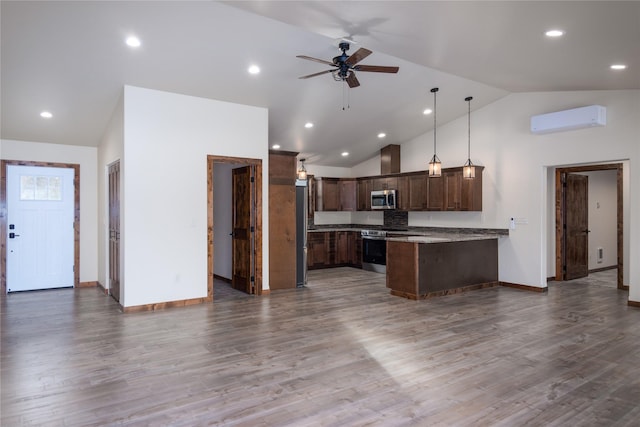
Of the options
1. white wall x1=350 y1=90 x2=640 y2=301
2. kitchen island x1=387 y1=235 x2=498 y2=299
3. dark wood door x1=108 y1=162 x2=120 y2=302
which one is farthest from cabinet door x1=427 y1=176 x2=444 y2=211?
dark wood door x1=108 y1=162 x2=120 y2=302

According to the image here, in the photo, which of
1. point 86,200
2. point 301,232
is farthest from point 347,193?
point 86,200

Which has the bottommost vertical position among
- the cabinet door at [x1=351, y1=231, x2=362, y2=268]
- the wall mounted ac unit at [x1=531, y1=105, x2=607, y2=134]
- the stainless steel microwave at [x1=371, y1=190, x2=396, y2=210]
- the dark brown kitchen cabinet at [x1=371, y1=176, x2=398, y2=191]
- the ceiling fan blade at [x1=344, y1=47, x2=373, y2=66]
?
the cabinet door at [x1=351, y1=231, x2=362, y2=268]

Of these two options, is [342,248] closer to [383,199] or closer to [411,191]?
[383,199]

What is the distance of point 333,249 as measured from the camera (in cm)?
970

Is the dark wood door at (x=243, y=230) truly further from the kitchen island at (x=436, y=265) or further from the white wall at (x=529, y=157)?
the white wall at (x=529, y=157)

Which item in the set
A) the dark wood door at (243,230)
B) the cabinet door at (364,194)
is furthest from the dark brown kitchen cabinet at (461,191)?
the dark wood door at (243,230)

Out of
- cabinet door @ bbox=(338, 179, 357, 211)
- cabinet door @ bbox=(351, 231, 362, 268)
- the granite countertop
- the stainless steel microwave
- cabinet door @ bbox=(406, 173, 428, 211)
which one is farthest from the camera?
cabinet door @ bbox=(338, 179, 357, 211)

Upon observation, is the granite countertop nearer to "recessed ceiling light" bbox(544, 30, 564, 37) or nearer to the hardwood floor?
the hardwood floor

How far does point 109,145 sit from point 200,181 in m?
1.68

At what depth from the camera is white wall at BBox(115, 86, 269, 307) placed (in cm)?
543

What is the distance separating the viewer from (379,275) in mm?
8633

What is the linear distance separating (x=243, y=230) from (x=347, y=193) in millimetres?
4055

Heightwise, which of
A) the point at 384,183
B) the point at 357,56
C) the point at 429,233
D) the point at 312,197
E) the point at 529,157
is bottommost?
the point at 429,233

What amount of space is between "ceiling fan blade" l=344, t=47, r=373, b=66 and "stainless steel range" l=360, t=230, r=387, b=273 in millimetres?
5129
